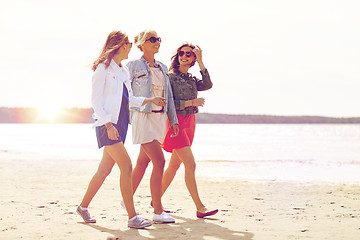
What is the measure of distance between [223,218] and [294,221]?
865 mm

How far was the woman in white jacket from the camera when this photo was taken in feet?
17.1

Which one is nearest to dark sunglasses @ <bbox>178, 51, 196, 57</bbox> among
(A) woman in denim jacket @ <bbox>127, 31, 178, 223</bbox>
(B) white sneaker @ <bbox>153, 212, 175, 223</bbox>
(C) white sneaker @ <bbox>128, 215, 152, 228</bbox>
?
(A) woman in denim jacket @ <bbox>127, 31, 178, 223</bbox>

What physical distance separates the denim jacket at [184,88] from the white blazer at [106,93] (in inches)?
39.7

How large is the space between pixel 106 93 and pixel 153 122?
75cm

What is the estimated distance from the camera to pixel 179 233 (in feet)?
17.4

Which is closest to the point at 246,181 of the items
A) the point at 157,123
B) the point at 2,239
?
the point at 157,123

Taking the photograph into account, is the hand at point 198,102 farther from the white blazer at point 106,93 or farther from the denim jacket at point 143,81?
the white blazer at point 106,93

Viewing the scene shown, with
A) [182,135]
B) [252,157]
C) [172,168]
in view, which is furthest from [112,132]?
[252,157]

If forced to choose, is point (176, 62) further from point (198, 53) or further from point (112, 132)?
point (112, 132)

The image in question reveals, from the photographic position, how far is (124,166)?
17.5 ft

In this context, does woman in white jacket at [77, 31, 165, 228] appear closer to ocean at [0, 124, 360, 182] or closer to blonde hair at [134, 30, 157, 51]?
blonde hair at [134, 30, 157, 51]

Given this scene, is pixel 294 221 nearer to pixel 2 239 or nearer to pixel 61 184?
pixel 2 239

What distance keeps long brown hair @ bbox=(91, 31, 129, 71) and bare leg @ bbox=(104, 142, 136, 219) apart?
0.89 m

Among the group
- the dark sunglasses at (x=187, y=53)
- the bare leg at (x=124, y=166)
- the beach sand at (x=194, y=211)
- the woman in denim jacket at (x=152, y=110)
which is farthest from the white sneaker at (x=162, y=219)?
the dark sunglasses at (x=187, y=53)
